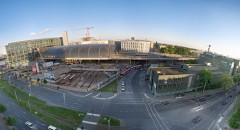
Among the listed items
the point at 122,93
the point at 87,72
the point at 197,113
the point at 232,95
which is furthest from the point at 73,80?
the point at 232,95

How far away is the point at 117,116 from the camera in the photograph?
2120 inches

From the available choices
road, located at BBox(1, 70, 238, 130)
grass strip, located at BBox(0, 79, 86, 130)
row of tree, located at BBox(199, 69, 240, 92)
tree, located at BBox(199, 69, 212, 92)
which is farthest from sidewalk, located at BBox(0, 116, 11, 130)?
row of tree, located at BBox(199, 69, 240, 92)

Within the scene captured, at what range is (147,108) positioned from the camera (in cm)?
5956

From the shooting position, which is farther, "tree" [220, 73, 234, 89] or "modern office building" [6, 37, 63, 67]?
"modern office building" [6, 37, 63, 67]

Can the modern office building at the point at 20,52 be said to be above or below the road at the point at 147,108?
above

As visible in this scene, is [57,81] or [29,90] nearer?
[29,90]

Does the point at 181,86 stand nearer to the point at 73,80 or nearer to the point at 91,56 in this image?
the point at 73,80

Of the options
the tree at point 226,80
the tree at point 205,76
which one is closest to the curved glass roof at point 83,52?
the tree at point 205,76

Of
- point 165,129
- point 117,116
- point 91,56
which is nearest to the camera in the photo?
point 165,129

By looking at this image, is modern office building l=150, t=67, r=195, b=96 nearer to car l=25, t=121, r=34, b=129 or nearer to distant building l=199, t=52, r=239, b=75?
distant building l=199, t=52, r=239, b=75

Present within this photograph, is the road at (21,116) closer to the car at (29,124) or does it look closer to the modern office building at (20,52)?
the car at (29,124)

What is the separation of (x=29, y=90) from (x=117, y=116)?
6021 centimetres

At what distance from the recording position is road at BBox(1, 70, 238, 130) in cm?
4940

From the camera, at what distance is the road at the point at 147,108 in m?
49.4
